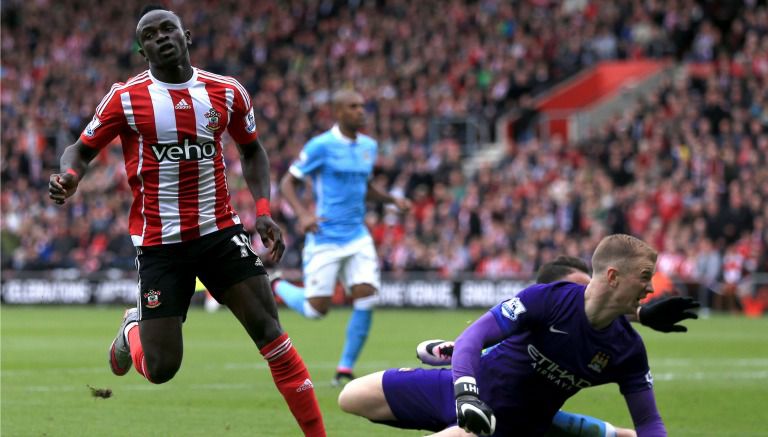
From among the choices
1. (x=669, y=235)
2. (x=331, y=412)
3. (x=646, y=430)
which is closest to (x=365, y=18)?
(x=669, y=235)

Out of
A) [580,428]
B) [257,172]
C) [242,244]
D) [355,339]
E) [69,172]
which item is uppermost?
[69,172]

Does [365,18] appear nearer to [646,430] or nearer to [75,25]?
[75,25]

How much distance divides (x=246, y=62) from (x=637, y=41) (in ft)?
37.3

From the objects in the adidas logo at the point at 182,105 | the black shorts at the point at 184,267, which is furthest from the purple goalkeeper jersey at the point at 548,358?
the adidas logo at the point at 182,105

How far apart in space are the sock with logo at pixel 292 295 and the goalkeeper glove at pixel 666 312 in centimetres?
663

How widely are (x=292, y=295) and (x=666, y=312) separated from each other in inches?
275

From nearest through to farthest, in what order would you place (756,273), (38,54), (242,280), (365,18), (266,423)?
1. (242,280)
2. (266,423)
3. (756,273)
4. (365,18)
5. (38,54)

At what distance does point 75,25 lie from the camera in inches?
1641

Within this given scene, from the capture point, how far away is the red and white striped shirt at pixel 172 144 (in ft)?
23.7

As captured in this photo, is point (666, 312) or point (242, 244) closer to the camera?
point (666, 312)

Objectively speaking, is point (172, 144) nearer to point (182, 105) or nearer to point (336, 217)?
point (182, 105)

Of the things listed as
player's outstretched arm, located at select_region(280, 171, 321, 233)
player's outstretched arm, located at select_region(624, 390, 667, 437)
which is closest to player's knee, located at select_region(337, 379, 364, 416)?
player's outstretched arm, located at select_region(624, 390, 667, 437)

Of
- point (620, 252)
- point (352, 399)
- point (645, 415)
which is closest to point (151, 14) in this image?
point (352, 399)

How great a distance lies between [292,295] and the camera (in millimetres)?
12977
